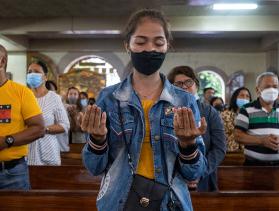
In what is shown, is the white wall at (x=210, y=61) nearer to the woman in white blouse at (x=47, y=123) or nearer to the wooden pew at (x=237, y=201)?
the woman in white blouse at (x=47, y=123)

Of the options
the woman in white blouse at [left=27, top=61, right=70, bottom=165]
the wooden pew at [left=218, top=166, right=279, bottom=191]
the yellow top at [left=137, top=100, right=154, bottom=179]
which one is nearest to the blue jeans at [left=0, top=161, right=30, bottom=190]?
the woman in white blouse at [left=27, top=61, right=70, bottom=165]

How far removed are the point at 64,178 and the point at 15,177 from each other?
4.53 feet

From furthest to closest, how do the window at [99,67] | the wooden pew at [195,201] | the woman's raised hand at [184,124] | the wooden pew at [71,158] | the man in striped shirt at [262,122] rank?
the window at [99,67], the wooden pew at [71,158], the man in striped shirt at [262,122], the wooden pew at [195,201], the woman's raised hand at [184,124]

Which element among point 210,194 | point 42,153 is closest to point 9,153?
point 42,153

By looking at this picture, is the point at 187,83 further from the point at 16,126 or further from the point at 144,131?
the point at 144,131

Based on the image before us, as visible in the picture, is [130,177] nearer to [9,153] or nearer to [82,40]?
[9,153]

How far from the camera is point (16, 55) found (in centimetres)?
1395

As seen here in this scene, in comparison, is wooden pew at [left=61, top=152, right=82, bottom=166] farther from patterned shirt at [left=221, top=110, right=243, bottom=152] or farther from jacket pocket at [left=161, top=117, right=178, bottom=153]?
jacket pocket at [left=161, top=117, right=178, bottom=153]

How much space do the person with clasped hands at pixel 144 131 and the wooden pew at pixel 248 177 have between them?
2.34 metres

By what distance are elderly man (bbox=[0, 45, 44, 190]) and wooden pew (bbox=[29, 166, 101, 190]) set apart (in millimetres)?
1201

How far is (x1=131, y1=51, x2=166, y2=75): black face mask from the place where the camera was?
151 centimetres

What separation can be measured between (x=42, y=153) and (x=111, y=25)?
7480 mm

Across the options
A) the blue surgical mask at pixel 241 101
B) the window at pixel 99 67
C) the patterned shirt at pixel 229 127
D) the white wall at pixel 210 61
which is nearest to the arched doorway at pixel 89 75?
the window at pixel 99 67

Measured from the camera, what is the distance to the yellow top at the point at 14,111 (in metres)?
2.61
